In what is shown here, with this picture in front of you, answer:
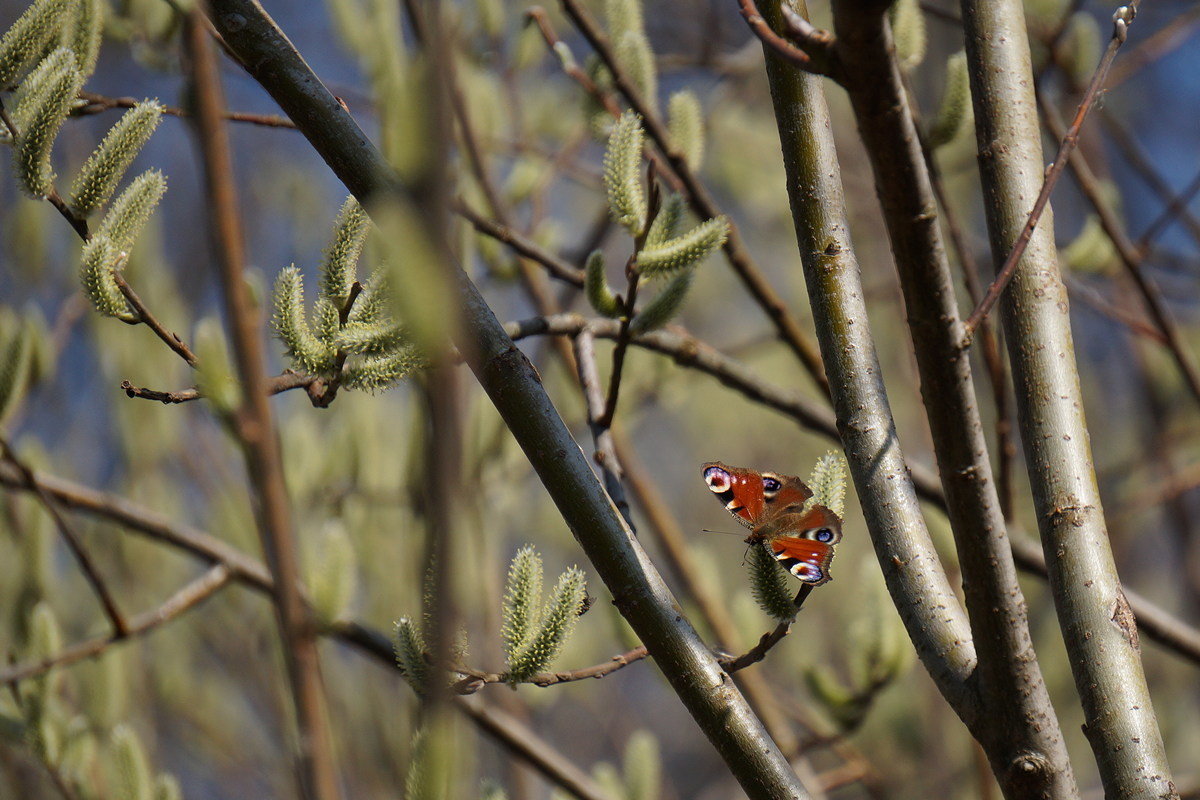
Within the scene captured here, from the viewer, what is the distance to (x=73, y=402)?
282 centimetres

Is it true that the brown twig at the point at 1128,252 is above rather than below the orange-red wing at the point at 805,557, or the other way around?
above

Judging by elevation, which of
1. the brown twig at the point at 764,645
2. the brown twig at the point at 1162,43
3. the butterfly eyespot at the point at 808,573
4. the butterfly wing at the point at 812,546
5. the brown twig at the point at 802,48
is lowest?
the brown twig at the point at 764,645

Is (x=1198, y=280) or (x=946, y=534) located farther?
(x=1198, y=280)

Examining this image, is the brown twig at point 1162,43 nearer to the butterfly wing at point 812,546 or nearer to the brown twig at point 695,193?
the brown twig at point 695,193

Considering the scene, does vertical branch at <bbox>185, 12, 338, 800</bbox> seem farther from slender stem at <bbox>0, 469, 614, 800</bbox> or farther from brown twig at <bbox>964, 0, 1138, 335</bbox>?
slender stem at <bbox>0, 469, 614, 800</bbox>

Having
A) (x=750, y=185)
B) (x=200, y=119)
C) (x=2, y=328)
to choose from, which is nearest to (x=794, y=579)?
(x=200, y=119)

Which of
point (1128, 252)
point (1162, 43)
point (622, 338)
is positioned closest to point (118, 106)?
point (622, 338)

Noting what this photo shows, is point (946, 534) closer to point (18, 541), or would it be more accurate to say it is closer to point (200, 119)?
point (200, 119)

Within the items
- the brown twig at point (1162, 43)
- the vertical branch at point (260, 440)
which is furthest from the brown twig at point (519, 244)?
the brown twig at point (1162, 43)

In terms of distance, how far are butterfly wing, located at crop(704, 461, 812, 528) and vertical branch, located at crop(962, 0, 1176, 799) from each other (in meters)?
0.20

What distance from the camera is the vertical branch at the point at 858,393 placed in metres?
0.76

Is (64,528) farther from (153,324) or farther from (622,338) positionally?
(622,338)

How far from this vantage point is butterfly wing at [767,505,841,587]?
2.51ft

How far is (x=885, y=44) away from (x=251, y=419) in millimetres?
388
